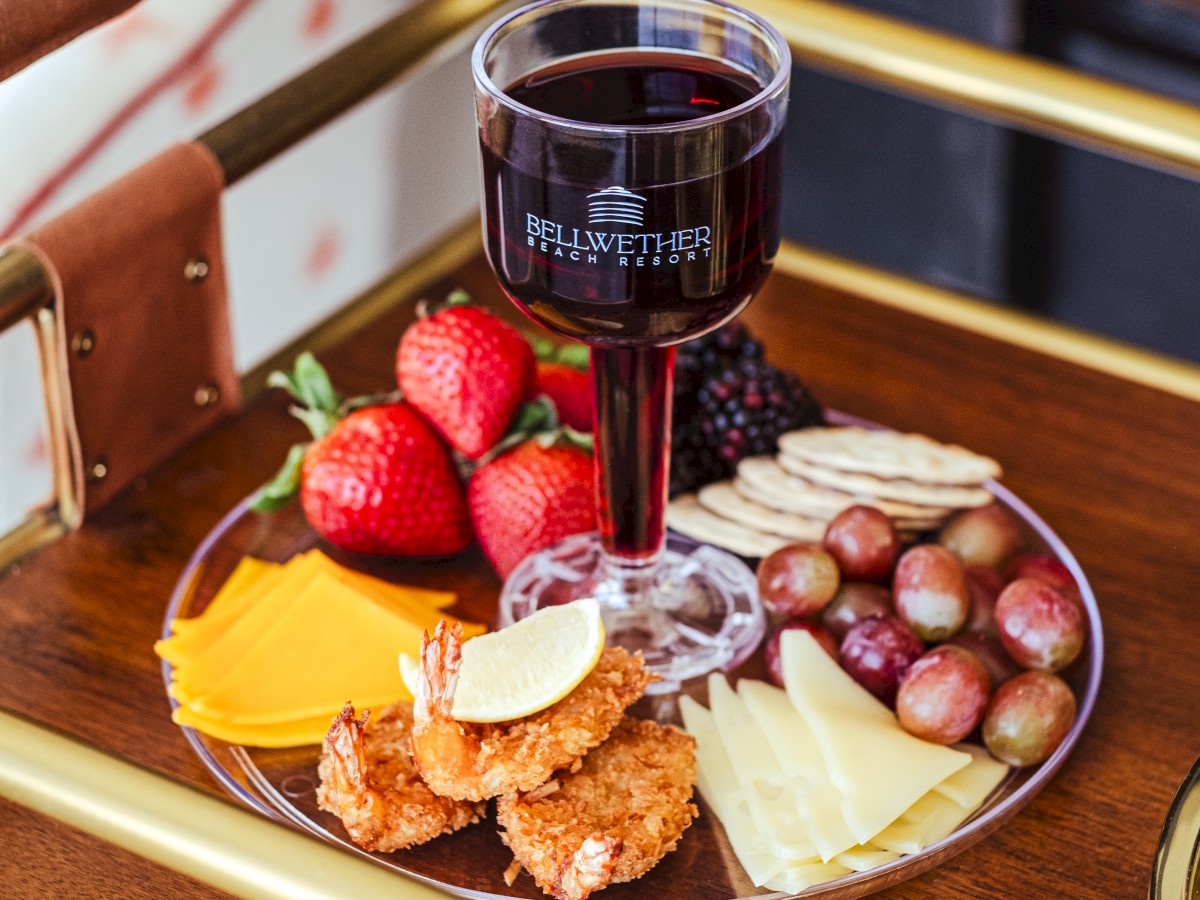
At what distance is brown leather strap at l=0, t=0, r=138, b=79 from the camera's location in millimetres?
710

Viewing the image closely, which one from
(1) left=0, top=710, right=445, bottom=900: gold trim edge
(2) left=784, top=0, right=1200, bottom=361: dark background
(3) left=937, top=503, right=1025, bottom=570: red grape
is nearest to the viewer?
(1) left=0, top=710, right=445, bottom=900: gold trim edge

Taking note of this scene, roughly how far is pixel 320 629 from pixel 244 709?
0.06 meters

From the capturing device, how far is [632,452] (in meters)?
0.79

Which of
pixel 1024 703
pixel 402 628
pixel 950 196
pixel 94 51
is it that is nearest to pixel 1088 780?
pixel 1024 703

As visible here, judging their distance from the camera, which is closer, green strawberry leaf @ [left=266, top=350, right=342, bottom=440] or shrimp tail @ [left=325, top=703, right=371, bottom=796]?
shrimp tail @ [left=325, top=703, right=371, bottom=796]

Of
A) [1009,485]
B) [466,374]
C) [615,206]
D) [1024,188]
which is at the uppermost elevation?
[615,206]

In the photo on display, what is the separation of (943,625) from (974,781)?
92 mm

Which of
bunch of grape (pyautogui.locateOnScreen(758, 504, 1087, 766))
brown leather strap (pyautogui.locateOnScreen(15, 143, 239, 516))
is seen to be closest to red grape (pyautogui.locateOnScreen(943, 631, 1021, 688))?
bunch of grape (pyautogui.locateOnScreen(758, 504, 1087, 766))

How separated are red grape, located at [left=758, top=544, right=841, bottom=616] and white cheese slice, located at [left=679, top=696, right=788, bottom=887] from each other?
77 millimetres

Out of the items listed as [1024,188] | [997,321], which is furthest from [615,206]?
[1024,188]

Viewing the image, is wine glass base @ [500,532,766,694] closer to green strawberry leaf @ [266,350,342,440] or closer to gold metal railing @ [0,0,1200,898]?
green strawberry leaf @ [266,350,342,440]

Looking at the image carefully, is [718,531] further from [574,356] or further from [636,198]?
[636,198]

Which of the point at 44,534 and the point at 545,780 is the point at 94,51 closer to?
the point at 44,534

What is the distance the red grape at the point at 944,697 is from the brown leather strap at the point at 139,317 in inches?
20.0
